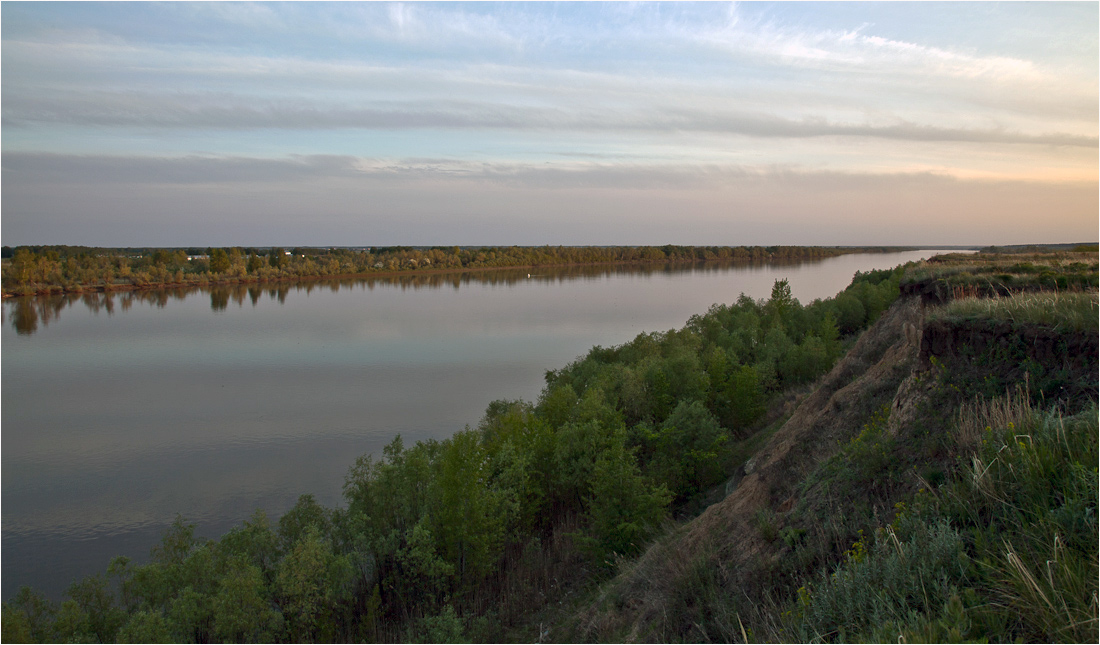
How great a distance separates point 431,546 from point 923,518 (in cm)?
930

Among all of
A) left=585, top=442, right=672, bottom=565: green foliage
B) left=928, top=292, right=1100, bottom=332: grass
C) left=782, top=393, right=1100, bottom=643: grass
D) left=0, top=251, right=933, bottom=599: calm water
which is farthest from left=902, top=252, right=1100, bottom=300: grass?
left=0, top=251, right=933, bottom=599: calm water

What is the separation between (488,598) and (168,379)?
27.3 metres

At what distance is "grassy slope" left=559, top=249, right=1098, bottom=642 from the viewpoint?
3236mm

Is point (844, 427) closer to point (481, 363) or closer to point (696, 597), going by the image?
point (696, 597)

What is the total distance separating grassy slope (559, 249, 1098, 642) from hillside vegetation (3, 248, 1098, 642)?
0.02 m

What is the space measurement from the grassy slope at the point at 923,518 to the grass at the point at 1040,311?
0.9 inches

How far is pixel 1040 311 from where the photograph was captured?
6.79m

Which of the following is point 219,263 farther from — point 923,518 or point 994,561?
point 994,561

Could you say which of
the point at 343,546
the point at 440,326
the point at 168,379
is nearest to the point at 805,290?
the point at 440,326

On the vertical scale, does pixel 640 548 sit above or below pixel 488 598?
above

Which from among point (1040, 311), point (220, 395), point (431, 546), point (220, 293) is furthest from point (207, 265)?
point (1040, 311)

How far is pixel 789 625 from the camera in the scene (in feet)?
14.5

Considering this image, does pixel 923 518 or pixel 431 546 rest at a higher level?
pixel 923 518

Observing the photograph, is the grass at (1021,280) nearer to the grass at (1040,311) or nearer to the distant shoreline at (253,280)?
the grass at (1040,311)
